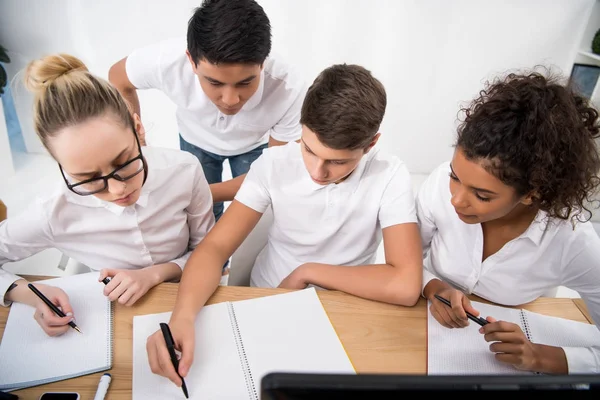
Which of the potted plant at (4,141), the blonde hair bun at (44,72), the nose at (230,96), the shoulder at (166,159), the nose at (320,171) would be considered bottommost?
the potted plant at (4,141)

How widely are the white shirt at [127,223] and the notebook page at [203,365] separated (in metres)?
0.28

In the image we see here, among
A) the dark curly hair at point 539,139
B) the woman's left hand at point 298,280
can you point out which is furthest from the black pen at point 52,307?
the dark curly hair at point 539,139

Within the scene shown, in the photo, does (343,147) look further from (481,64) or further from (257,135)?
(481,64)

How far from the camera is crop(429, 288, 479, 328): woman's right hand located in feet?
2.94

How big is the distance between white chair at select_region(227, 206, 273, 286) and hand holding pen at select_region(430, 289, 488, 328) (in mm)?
555

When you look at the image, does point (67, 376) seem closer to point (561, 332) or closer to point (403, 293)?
point (403, 293)

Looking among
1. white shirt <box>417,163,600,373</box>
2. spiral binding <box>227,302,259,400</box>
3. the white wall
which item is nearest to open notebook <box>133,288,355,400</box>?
spiral binding <box>227,302,259,400</box>

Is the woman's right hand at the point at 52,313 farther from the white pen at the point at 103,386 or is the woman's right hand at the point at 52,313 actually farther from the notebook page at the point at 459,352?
the notebook page at the point at 459,352

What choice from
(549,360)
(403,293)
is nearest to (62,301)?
(403,293)

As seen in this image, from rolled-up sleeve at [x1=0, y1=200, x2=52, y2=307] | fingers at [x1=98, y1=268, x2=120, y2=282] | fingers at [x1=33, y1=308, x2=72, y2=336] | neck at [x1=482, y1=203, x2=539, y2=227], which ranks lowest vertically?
fingers at [x1=33, y1=308, x2=72, y2=336]

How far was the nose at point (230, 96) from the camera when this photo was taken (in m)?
1.24

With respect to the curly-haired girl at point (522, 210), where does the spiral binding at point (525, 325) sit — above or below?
below

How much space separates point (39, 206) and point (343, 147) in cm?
74

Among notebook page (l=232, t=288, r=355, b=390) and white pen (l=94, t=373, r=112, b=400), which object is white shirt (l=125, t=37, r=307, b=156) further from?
white pen (l=94, t=373, r=112, b=400)
